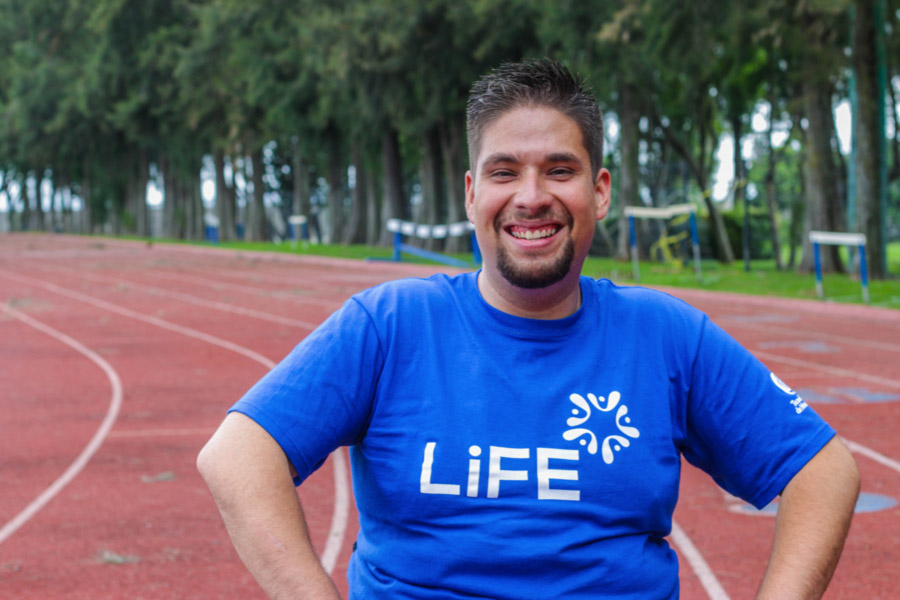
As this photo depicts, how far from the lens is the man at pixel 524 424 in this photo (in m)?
2.16

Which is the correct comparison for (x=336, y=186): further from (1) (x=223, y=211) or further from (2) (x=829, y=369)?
(2) (x=829, y=369)

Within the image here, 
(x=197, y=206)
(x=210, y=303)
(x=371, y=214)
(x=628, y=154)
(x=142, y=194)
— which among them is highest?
(x=142, y=194)

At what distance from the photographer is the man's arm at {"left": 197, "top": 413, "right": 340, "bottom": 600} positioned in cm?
210

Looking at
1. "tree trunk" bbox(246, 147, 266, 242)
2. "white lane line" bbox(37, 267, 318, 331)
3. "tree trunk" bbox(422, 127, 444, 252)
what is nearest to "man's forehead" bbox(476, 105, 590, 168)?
"white lane line" bbox(37, 267, 318, 331)

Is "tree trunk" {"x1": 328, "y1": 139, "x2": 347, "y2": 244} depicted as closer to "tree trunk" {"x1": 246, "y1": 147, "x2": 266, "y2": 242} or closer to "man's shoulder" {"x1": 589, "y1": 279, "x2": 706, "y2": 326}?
"tree trunk" {"x1": 246, "y1": 147, "x2": 266, "y2": 242}

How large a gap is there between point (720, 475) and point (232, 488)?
1063 mm

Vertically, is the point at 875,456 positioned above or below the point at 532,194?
below

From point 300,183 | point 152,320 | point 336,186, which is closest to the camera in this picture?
point 152,320

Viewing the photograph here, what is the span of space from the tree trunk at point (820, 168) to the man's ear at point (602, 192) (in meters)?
20.1

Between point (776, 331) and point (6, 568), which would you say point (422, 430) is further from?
point (776, 331)

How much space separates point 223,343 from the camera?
1309cm

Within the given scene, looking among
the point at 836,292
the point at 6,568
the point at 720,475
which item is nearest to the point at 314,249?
the point at 836,292

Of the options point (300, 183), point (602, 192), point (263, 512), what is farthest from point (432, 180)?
point (263, 512)

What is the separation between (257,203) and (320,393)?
4433 cm
